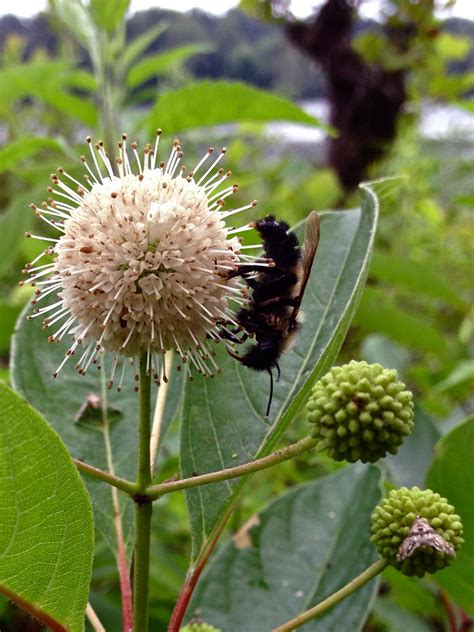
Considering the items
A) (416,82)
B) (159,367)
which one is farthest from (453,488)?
(416,82)

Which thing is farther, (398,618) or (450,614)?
(398,618)

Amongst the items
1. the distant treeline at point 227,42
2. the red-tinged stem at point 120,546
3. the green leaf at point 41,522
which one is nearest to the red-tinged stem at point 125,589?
the red-tinged stem at point 120,546

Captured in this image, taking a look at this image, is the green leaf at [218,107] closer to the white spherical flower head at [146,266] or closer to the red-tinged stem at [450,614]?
the white spherical flower head at [146,266]

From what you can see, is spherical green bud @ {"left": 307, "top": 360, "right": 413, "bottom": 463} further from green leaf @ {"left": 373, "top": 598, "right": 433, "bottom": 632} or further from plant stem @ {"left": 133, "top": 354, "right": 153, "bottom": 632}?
green leaf @ {"left": 373, "top": 598, "right": 433, "bottom": 632}

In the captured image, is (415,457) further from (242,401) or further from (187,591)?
(187,591)

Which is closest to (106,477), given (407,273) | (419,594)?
(419,594)

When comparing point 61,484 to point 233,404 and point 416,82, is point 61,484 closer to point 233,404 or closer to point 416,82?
point 233,404
